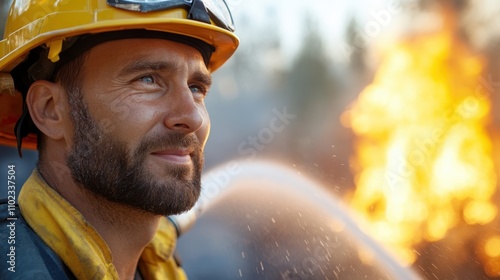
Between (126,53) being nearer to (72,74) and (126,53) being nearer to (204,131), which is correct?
(72,74)

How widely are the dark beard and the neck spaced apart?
5 centimetres

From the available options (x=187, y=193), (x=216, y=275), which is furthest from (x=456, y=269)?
(x=187, y=193)

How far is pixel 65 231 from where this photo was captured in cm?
242

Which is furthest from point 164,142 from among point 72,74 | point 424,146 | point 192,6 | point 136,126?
point 424,146

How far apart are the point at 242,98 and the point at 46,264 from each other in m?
10.7

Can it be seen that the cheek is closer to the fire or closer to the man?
the man

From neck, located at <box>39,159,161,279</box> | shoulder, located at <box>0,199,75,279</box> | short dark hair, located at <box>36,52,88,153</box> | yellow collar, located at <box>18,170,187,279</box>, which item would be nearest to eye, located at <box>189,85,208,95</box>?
short dark hair, located at <box>36,52,88,153</box>

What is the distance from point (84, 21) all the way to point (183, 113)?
62 centimetres

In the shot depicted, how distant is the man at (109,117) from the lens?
2.59 metres

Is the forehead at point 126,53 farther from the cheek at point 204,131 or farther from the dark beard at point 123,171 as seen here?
the cheek at point 204,131

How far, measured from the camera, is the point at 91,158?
2654 mm

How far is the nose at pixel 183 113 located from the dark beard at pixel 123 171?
5 cm

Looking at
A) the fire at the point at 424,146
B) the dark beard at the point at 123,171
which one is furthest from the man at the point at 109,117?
the fire at the point at 424,146

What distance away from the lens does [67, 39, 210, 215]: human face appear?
2.62 meters
